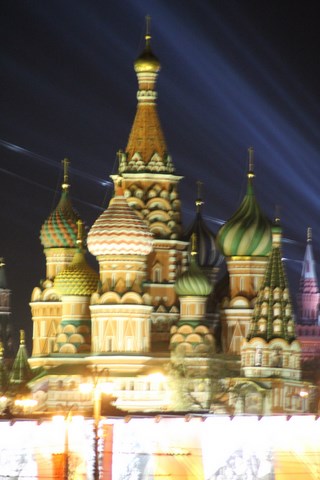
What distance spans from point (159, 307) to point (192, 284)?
69.5 inches

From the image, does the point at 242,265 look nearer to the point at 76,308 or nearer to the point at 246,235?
the point at 246,235

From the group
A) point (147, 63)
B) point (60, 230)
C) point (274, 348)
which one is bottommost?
point (274, 348)

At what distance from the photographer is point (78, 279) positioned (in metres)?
79.9

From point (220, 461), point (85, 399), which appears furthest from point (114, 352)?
point (220, 461)

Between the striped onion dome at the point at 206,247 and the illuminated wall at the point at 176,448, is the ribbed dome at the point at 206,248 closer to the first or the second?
the striped onion dome at the point at 206,247

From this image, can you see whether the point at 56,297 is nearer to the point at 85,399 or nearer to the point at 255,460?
the point at 85,399

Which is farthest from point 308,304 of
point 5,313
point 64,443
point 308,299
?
point 64,443

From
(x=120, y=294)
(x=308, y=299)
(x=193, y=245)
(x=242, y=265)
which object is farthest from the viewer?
(x=308, y=299)

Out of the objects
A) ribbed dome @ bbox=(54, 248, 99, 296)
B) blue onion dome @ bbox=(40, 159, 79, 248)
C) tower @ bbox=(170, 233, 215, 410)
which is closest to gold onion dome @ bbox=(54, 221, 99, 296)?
ribbed dome @ bbox=(54, 248, 99, 296)

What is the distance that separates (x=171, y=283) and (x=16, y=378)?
14.7ft

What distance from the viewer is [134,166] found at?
3145 inches

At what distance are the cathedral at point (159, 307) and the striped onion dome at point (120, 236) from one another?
0.07ft

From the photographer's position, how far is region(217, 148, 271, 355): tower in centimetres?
Result: 7931

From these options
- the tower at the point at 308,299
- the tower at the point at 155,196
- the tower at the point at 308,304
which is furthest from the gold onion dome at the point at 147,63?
the tower at the point at 308,299
